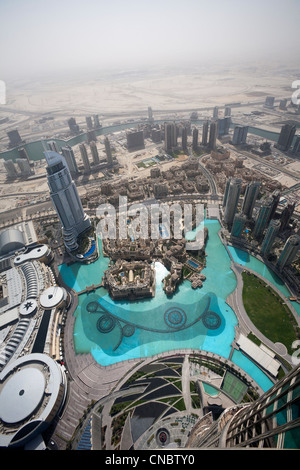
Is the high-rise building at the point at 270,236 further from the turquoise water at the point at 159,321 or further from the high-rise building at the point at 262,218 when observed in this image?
the turquoise water at the point at 159,321

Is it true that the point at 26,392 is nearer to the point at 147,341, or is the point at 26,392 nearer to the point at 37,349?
the point at 37,349

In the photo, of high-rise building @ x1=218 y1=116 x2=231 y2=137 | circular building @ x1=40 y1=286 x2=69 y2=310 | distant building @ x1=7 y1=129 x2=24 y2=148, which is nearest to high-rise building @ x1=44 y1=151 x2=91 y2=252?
circular building @ x1=40 y1=286 x2=69 y2=310

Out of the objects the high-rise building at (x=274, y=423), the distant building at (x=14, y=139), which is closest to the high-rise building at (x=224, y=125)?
the distant building at (x=14, y=139)

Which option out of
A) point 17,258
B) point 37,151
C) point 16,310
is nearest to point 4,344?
point 16,310

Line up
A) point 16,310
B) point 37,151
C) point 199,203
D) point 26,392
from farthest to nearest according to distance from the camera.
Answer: point 37,151, point 199,203, point 16,310, point 26,392

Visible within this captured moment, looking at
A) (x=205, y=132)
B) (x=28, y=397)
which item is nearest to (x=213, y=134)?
(x=205, y=132)
